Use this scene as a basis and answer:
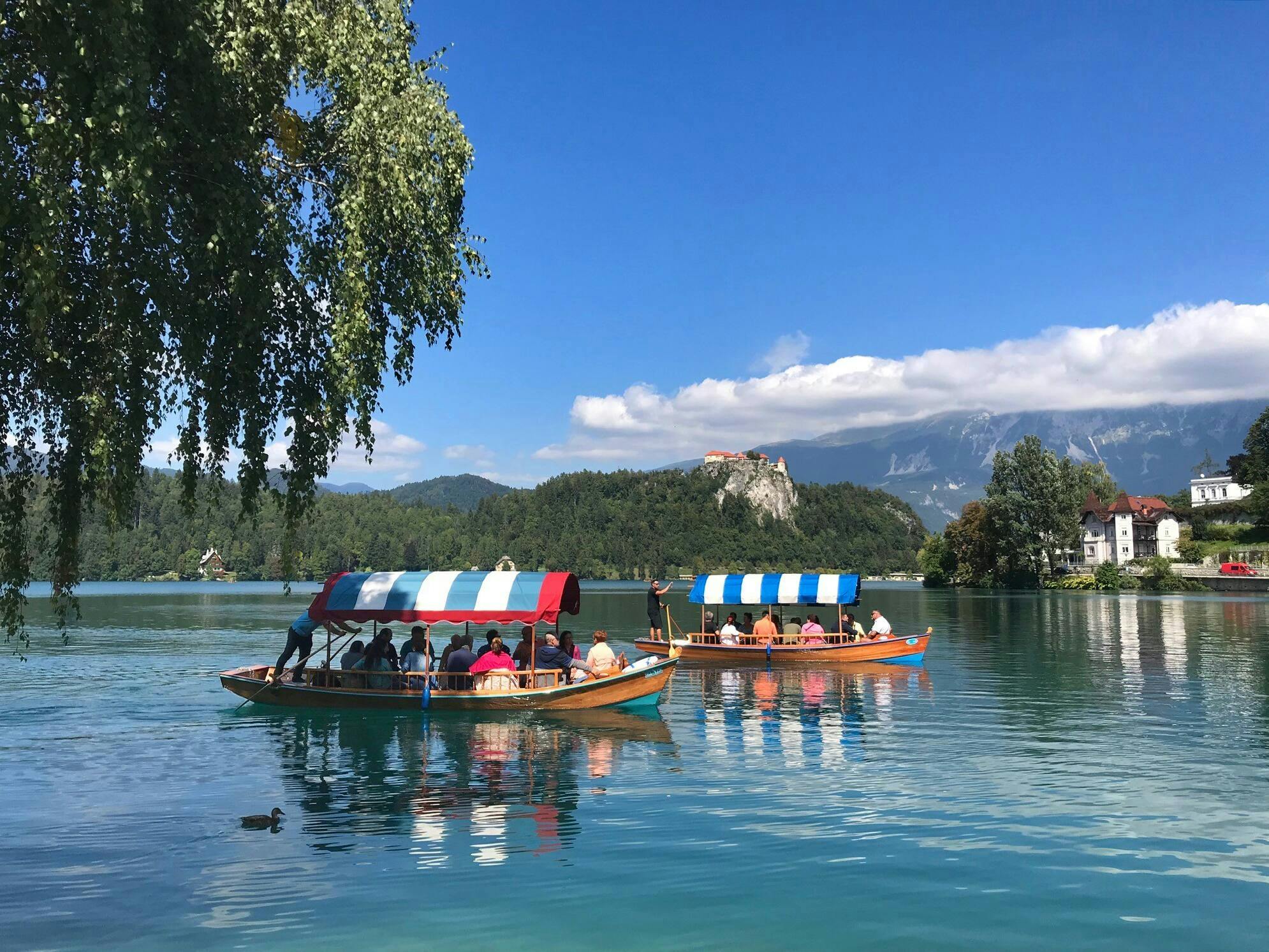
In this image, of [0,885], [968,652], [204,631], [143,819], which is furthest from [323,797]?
[204,631]

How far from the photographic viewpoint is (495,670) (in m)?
27.8

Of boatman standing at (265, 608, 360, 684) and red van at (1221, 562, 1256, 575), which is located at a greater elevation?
boatman standing at (265, 608, 360, 684)

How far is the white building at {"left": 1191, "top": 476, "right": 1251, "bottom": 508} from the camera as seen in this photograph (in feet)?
585

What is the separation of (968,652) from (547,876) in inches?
1544

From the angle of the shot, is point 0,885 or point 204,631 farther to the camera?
point 204,631

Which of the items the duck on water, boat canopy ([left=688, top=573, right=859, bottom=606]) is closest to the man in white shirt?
boat canopy ([left=688, top=573, right=859, bottom=606])

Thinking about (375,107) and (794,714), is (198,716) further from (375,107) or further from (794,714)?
(375,107)

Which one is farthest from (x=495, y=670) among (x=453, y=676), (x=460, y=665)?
(x=460, y=665)

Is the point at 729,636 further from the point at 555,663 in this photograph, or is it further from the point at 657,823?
the point at 657,823

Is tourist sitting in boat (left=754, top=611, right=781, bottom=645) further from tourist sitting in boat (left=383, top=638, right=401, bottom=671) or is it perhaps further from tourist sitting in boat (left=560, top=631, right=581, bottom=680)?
tourist sitting in boat (left=383, top=638, right=401, bottom=671)

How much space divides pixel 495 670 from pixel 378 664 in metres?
3.81

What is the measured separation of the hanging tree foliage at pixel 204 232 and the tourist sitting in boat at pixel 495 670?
15.2m

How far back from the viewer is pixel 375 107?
12938 millimetres

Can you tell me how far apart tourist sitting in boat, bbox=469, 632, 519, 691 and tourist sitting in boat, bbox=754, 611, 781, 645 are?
16.8 m
